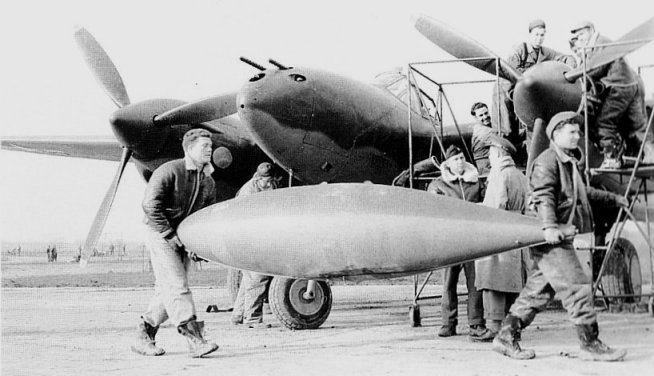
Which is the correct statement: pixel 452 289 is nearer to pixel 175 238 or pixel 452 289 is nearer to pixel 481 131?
pixel 481 131

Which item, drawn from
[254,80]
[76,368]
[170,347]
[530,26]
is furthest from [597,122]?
[76,368]

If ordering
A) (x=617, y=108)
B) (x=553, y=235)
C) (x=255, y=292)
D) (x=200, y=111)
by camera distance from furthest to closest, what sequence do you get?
(x=200, y=111) → (x=255, y=292) → (x=617, y=108) → (x=553, y=235)

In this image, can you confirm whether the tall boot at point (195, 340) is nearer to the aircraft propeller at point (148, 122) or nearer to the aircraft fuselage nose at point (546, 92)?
the aircraft fuselage nose at point (546, 92)

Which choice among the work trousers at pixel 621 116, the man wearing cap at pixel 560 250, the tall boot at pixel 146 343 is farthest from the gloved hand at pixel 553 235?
the tall boot at pixel 146 343

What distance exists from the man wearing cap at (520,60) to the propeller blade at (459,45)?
0.38 meters

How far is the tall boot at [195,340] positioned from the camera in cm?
545

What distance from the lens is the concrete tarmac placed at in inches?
189

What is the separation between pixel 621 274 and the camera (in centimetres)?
903

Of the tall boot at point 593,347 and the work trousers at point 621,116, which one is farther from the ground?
the work trousers at point 621,116

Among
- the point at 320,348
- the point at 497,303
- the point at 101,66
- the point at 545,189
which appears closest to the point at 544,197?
the point at 545,189

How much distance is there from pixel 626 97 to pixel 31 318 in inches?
321

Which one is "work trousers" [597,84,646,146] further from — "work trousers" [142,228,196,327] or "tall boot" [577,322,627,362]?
"work trousers" [142,228,196,327]

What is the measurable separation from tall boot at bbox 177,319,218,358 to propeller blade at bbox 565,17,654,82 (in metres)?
4.22

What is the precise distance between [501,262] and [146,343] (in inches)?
130
